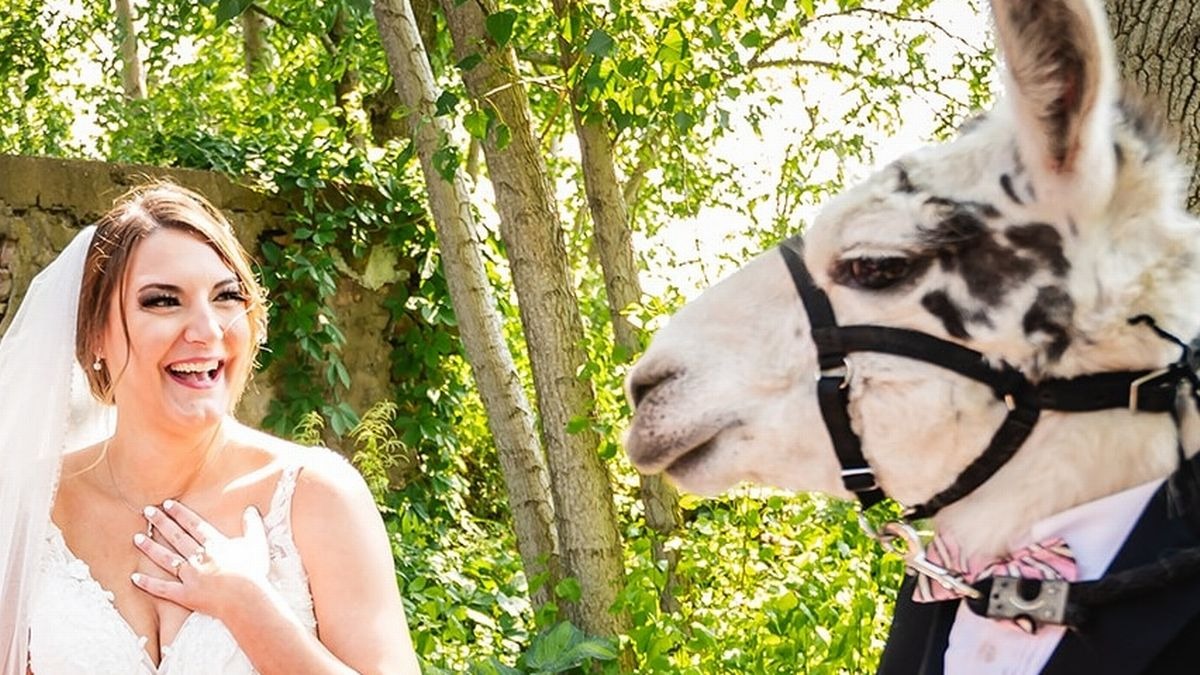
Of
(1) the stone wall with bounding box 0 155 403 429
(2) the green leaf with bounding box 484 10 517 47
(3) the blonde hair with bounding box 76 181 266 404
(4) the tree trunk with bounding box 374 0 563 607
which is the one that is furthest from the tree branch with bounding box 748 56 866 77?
(3) the blonde hair with bounding box 76 181 266 404

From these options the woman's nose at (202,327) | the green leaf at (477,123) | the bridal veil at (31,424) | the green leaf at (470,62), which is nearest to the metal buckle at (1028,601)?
the woman's nose at (202,327)

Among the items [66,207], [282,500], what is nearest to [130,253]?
[282,500]

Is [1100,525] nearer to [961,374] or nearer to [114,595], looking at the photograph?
[961,374]

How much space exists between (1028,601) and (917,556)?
0.12m

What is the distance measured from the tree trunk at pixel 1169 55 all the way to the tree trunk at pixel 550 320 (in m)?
1.75

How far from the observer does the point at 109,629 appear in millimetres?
2404

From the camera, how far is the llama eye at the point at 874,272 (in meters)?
1.34

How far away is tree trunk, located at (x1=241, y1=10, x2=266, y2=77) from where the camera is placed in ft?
31.5

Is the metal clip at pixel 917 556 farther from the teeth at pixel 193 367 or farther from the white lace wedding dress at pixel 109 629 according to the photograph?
the teeth at pixel 193 367

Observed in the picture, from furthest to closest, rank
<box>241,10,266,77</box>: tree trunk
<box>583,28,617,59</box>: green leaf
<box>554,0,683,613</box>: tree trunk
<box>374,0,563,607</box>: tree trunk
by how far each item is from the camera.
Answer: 1. <box>241,10,266,77</box>: tree trunk
2. <box>554,0,683,613</box>: tree trunk
3. <box>374,0,563,607</box>: tree trunk
4. <box>583,28,617,59</box>: green leaf

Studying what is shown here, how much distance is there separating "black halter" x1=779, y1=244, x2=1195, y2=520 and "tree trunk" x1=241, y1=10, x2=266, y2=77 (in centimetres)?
879

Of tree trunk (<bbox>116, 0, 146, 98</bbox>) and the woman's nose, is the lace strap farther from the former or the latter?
tree trunk (<bbox>116, 0, 146, 98</bbox>)

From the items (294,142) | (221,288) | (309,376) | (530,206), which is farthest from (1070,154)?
(294,142)

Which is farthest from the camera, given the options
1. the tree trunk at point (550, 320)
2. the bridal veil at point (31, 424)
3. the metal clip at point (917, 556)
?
the tree trunk at point (550, 320)
